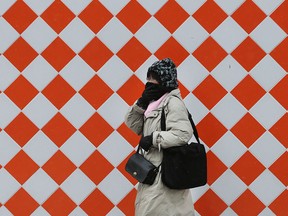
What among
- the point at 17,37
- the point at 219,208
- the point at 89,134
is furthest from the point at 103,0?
the point at 219,208

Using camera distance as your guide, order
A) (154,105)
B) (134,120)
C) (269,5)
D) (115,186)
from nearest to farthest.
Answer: (154,105) < (134,120) < (269,5) < (115,186)

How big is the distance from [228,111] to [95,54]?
40.6 inches

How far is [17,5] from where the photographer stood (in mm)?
4016

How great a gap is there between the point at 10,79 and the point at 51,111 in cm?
37

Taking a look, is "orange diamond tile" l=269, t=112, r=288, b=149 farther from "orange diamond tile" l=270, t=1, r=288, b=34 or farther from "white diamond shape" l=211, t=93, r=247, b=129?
"orange diamond tile" l=270, t=1, r=288, b=34

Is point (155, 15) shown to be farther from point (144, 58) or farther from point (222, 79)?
point (222, 79)

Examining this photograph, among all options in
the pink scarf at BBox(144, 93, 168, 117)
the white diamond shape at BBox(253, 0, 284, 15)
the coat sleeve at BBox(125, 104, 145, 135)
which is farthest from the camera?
the white diamond shape at BBox(253, 0, 284, 15)

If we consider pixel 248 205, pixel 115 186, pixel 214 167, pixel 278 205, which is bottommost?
pixel 278 205

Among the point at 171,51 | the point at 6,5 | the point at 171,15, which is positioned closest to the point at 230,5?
the point at 171,15

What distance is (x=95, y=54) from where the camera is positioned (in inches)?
158

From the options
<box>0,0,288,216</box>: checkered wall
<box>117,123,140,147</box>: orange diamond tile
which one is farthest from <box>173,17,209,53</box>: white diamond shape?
<box>117,123,140,147</box>: orange diamond tile

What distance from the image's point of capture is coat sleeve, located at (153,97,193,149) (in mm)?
3375

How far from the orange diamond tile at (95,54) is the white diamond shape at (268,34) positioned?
1.04m

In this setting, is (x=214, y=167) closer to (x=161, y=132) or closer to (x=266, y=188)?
(x=266, y=188)
